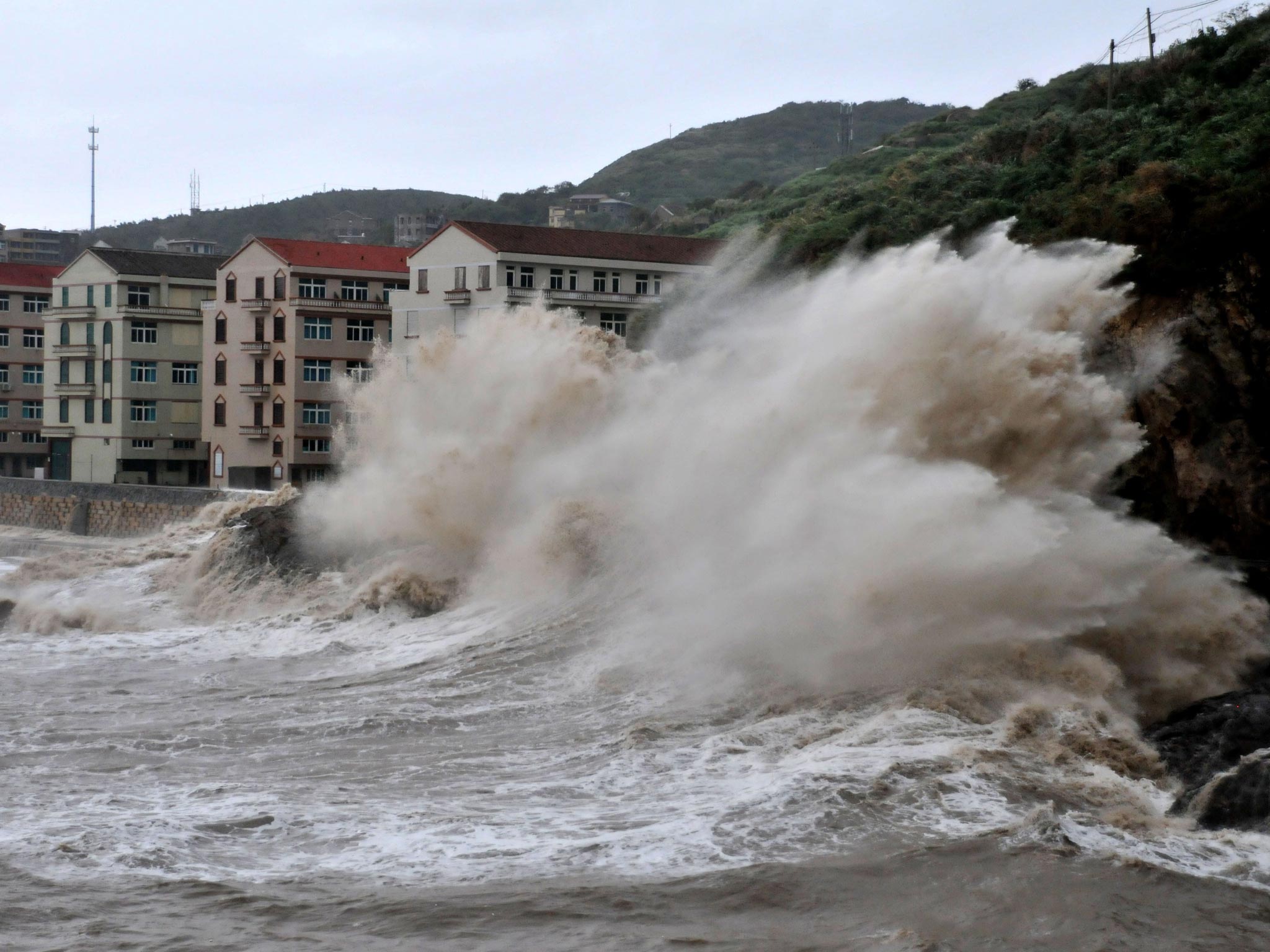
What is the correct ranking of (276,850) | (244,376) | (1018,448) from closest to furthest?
(276,850) → (1018,448) → (244,376)

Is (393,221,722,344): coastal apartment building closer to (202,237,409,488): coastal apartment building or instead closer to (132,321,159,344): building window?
(202,237,409,488): coastal apartment building

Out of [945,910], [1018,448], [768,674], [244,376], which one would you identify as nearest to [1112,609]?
[1018,448]

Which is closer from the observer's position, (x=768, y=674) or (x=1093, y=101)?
(x=768, y=674)

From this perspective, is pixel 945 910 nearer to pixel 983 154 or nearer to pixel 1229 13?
pixel 1229 13

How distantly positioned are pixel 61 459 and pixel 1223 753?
58969 millimetres

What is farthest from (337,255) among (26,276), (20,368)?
(26,276)

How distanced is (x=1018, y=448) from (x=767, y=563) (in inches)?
129

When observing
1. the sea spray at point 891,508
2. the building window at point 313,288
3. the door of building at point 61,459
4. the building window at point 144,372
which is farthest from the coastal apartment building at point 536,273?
the sea spray at point 891,508

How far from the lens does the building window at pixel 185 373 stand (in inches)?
2419

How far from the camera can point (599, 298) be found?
50906mm

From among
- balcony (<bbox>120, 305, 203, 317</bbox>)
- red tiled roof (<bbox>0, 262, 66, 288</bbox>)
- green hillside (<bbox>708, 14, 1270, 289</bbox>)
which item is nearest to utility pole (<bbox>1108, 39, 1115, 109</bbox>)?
green hillside (<bbox>708, 14, 1270, 289</bbox>)

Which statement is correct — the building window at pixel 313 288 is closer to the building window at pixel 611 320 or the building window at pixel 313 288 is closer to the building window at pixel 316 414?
the building window at pixel 316 414

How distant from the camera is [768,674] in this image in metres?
16.4

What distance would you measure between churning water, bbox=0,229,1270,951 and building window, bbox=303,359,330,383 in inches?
1144
